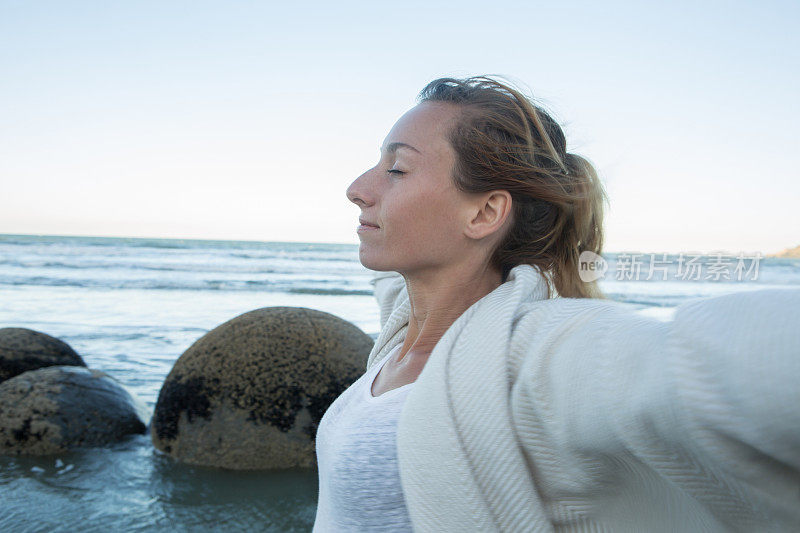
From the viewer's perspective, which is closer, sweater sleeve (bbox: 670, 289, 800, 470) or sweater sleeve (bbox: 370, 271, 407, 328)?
sweater sleeve (bbox: 670, 289, 800, 470)

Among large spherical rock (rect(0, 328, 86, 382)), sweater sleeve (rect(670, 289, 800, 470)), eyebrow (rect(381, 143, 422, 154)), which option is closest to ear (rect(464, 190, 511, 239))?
eyebrow (rect(381, 143, 422, 154))

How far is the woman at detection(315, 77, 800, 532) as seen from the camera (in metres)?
0.78

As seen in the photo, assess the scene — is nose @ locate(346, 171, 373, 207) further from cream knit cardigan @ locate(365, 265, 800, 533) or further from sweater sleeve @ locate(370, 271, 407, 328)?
sweater sleeve @ locate(370, 271, 407, 328)

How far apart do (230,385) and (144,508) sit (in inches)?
36.3

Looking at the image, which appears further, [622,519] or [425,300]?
[425,300]

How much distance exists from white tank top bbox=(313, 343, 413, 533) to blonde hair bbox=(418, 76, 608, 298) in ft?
1.88

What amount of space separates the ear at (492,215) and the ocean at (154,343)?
0.42 metres

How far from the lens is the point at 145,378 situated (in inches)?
278

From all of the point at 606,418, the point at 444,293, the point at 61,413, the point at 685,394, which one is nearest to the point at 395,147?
the point at 444,293

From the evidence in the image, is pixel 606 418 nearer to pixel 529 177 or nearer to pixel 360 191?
pixel 529 177

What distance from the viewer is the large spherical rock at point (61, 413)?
15.7ft

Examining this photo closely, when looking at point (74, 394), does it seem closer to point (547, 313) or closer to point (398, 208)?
point (398, 208)

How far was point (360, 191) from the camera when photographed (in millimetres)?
1903

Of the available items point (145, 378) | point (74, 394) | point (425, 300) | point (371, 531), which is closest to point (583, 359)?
point (371, 531)
